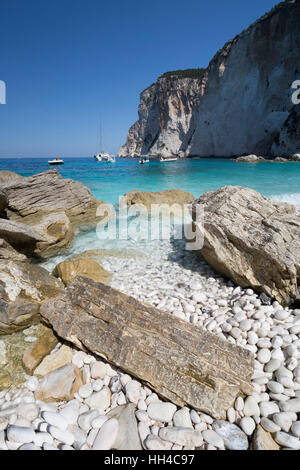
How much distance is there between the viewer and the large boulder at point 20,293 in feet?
11.3

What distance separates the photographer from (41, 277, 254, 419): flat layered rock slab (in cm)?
248

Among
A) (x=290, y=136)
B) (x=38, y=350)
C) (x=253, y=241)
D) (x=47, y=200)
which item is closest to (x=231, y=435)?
(x=38, y=350)

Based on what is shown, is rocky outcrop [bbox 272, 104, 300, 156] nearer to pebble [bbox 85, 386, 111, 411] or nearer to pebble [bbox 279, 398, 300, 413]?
pebble [bbox 279, 398, 300, 413]

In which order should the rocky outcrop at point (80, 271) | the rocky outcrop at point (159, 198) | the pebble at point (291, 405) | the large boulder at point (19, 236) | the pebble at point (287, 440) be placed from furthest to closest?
the rocky outcrop at point (159, 198) < the large boulder at point (19, 236) < the rocky outcrop at point (80, 271) < the pebble at point (291, 405) < the pebble at point (287, 440)

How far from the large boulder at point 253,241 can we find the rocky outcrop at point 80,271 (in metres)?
2.37

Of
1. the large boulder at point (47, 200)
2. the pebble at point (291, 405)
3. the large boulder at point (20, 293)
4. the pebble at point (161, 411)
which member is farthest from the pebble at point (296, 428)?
the large boulder at point (47, 200)

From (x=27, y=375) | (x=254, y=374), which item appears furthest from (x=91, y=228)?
(x=254, y=374)

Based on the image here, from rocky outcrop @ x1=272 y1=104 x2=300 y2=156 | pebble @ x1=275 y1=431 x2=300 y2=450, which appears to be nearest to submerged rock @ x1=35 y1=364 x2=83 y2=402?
pebble @ x1=275 y1=431 x2=300 y2=450

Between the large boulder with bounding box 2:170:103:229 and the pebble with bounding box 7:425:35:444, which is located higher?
the large boulder with bounding box 2:170:103:229

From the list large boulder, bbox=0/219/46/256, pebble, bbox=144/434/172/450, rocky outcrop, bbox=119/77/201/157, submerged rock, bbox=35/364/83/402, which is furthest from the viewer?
rocky outcrop, bbox=119/77/201/157

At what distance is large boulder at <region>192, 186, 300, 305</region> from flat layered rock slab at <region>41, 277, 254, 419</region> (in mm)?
1704

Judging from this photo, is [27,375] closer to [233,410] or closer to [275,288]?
[233,410]

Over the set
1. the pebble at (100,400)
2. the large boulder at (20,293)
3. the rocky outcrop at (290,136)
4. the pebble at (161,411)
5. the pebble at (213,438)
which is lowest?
the pebble at (100,400)

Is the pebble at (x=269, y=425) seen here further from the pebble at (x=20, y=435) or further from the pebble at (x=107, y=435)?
the pebble at (x=20, y=435)
